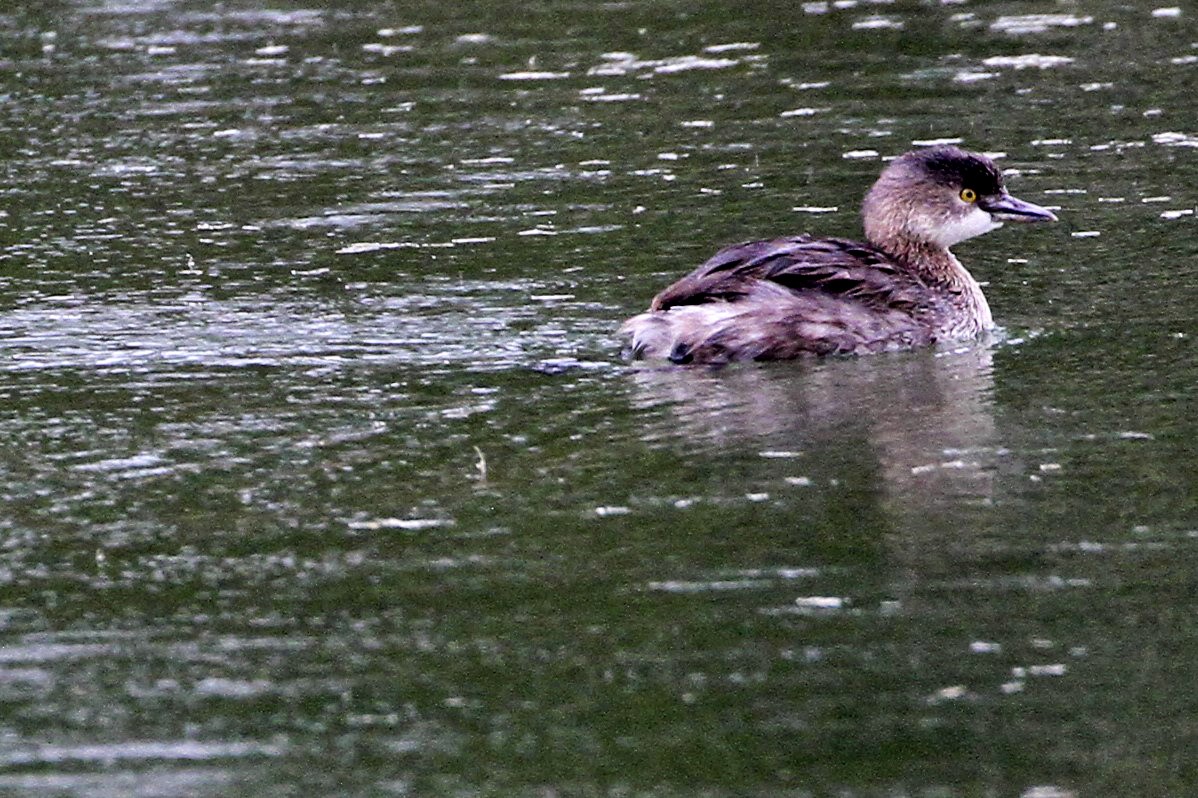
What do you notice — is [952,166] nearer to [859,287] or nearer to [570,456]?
[859,287]

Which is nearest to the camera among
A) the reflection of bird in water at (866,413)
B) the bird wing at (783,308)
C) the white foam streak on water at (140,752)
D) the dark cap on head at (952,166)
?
the white foam streak on water at (140,752)

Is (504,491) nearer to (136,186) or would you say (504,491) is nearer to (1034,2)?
(136,186)

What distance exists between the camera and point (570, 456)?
31.9 feet

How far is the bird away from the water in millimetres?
264

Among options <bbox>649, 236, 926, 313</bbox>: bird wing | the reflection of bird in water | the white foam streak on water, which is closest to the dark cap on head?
<bbox>649, 236, 926, 313</bbox>: bird wing

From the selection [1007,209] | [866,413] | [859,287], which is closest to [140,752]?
[866,413]

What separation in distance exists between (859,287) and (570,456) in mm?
2830

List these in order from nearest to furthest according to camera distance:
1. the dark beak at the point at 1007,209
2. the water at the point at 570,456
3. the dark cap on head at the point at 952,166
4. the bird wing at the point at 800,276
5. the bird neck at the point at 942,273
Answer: the water at the point at 570,456 < the bird wing at the point at 800,276 < the bird neck at the point at 942,273 < the dark cap on head at the point at 952,166 < the dark beak at the point at 1007,209

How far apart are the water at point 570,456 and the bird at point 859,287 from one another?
26cm

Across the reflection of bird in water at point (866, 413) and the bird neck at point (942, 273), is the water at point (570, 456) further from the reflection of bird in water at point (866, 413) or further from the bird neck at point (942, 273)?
the bird neck at point (942, 273)

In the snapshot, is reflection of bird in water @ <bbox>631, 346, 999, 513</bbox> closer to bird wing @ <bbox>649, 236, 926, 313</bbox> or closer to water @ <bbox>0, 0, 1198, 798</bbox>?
water @ <bbox>0, 0, 1198, 798</bbox>

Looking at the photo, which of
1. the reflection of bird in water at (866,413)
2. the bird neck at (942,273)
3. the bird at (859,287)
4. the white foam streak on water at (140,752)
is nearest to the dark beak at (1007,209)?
the bird at (859,287)

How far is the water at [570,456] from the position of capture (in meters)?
6.88

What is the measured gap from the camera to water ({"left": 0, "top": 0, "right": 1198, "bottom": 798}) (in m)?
6.88
